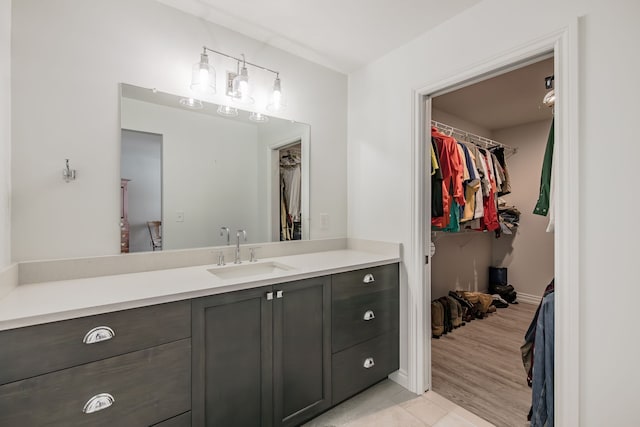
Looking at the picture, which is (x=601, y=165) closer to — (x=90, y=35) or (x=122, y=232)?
(x=122, y=232)

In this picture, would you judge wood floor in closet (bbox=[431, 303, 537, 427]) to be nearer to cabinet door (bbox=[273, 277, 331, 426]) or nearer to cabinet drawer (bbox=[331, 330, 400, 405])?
cabinet drawer (bbox=[331, 330, 400, 405])

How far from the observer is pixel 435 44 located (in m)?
1.92

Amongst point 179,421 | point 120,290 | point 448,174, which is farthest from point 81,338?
point 448,174

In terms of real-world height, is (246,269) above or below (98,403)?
above

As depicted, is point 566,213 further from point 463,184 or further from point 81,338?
point 81,338

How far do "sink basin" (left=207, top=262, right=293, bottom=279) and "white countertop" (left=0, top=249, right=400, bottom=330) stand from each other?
0.09 feet

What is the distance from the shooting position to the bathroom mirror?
167cm

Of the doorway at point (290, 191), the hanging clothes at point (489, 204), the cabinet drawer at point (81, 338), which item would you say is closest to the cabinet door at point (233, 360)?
the cabinet drawer at point (81, 338)

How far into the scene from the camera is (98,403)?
3.57 feet

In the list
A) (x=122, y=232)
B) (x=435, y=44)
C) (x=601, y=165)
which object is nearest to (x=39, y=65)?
(x=122, y=232)

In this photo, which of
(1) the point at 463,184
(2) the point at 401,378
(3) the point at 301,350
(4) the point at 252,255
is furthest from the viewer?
(1) the point at 463,184

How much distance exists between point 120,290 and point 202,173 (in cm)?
89

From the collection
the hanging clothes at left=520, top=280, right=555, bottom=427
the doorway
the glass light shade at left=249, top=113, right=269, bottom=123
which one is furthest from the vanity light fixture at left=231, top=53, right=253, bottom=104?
the hanging clothes at left=520, top=280, right=555, bottom=427

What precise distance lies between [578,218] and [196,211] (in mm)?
2012
